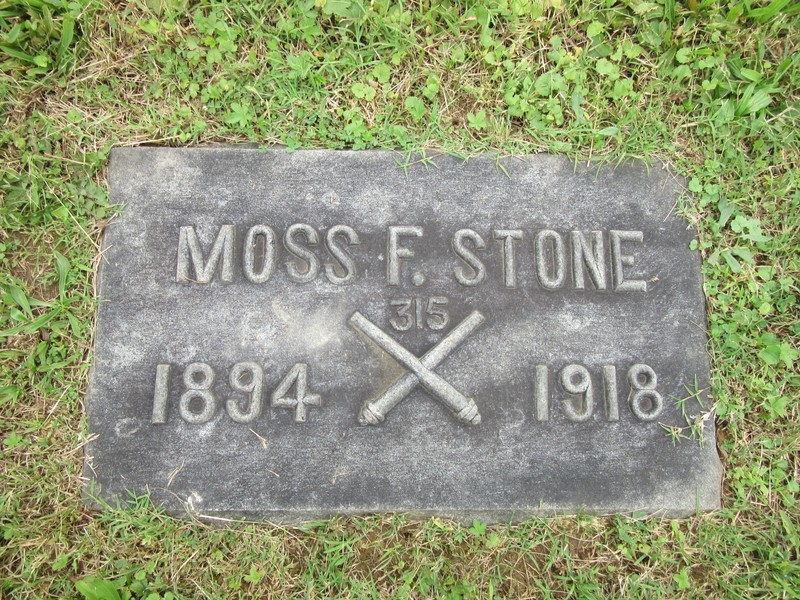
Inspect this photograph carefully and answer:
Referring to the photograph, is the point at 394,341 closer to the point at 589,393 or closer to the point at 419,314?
the point at 419,314

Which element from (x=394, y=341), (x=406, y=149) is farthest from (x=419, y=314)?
(x=406, y=149)

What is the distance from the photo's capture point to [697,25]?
92.6 inches

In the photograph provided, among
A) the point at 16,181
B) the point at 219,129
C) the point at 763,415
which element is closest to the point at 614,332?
the point at 763,415

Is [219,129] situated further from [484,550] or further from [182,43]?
[484,550]

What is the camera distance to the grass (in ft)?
6.76

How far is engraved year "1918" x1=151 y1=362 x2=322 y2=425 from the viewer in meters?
2.02

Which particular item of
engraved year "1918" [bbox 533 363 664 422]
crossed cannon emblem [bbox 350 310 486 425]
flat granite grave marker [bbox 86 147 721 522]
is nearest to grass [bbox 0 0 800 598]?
flat granite grave marker [bbox 86 147 721 522]

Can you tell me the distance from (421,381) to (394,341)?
179 millimetres

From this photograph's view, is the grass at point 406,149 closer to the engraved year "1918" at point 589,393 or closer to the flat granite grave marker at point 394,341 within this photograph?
the flat granite grave marker at point 394,341

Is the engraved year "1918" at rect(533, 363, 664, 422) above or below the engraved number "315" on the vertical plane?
below

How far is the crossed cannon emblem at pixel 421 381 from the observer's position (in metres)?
2.01

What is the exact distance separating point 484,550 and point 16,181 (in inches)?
93.4

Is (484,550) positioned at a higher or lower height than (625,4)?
lower

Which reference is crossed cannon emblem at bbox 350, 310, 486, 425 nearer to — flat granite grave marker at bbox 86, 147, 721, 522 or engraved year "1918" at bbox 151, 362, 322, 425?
flat granite grave marker at bbox 86, 147, 721, 522
